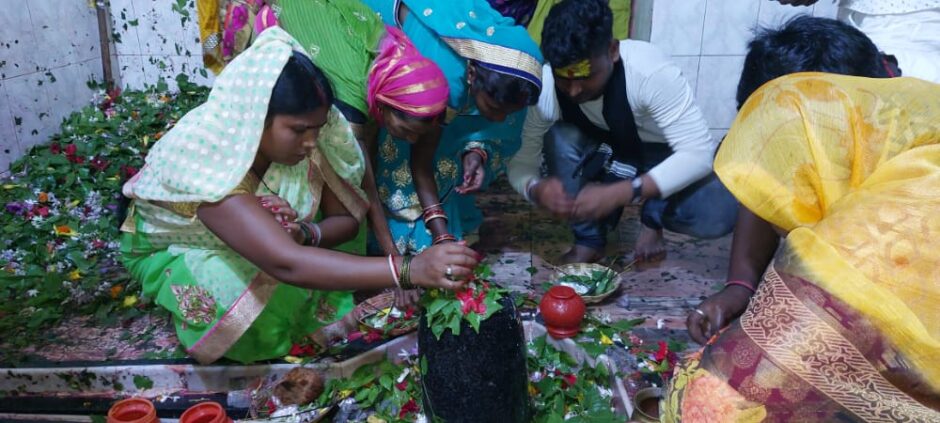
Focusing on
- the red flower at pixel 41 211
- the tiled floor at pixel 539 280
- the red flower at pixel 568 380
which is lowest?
the tiled floor at pixel 539 280

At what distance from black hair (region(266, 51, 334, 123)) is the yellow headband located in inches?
44.0

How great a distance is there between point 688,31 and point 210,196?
3.64m

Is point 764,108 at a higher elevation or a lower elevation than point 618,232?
higher

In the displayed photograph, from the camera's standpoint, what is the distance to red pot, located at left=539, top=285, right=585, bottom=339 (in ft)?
7.95

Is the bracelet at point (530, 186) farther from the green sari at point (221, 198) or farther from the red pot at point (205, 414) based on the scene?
the red pot at point (205, 414)

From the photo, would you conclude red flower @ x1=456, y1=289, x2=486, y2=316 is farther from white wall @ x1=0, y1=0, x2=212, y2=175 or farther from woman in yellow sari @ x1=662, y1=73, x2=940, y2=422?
white wall @ x1=0, y1=0, x2=212, y2=175

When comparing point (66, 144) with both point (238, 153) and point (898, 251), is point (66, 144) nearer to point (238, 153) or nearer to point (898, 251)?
point (238, 153)

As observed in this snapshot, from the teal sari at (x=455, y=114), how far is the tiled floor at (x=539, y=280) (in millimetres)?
339

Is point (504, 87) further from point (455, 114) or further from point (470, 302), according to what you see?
point (470, 302)

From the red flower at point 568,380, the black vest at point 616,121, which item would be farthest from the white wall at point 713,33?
the red flower at point 568,380

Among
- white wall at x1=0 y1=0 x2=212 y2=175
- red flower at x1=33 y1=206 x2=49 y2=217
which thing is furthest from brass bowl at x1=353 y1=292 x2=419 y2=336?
white wall at x1=0 y1=0 x2=212 y2=175

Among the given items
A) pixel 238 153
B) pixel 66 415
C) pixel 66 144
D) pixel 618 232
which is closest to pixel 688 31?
pixel 618 232

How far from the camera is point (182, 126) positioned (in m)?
2.12

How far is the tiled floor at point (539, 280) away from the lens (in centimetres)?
261
